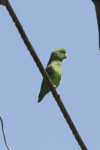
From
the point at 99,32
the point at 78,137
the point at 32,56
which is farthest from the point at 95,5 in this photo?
the point at 78,137

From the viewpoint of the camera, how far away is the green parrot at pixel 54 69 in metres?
5.19

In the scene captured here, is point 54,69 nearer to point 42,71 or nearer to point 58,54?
point 58,54

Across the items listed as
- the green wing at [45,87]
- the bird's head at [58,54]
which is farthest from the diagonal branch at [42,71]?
the bird's head at [58,54]

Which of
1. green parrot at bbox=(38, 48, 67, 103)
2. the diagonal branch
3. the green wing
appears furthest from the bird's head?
the diagonal branch

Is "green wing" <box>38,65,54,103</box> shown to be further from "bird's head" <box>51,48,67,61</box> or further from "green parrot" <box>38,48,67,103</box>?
A: "bird's head" <box>51,48,67,61</box>

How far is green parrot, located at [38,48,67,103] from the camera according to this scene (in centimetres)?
519

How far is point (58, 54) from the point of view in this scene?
214 inches

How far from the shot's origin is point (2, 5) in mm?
2055

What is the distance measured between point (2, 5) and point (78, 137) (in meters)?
1.84

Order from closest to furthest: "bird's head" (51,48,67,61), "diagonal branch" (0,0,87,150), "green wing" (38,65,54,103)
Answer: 1. "diagonal branch" (0,0,87,150)
2. "green wing" (38,65,54,103)
3. "bird's head" (51,48,67,61)

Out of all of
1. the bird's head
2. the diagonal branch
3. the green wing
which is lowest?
the diagonal branch

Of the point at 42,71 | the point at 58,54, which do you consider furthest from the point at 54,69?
the point at 42,71

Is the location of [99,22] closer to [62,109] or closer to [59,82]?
[62,109]

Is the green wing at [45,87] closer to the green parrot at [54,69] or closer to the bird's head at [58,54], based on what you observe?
the green parrot at [54,69]
